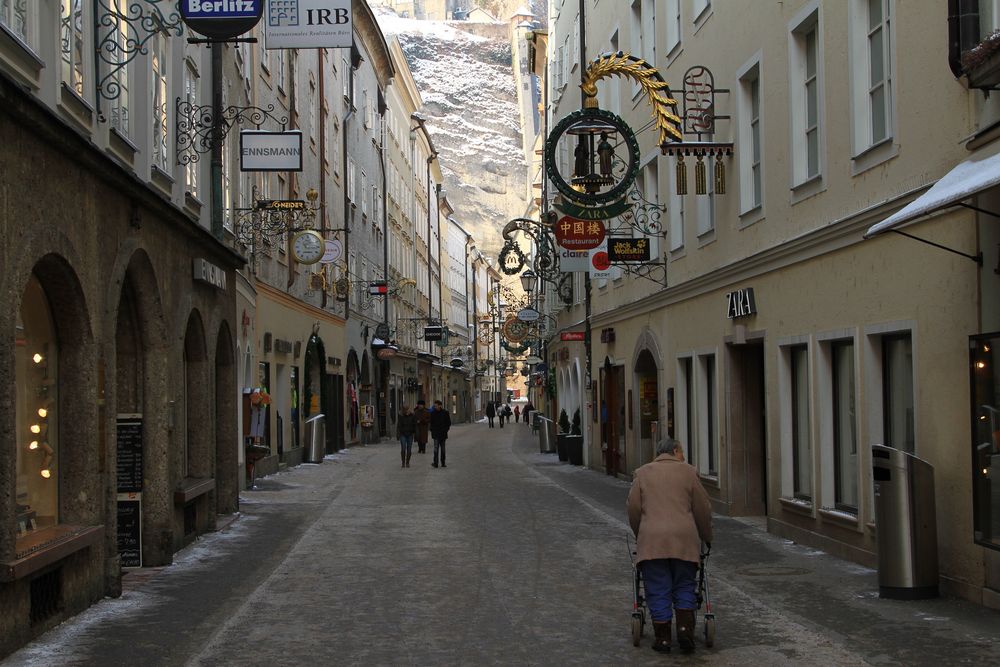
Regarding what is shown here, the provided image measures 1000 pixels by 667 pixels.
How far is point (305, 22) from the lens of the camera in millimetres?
14867

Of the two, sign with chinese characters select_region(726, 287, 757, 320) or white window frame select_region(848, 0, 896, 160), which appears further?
sign with chinese characters select_region(726, 287, 757, 320)

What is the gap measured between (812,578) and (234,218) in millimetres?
13662

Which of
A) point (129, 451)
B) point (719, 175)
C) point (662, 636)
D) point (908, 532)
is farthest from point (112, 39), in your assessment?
point (719, 175)

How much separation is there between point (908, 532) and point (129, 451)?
303 inches

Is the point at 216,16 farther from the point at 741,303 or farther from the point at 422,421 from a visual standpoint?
the point at 422,421

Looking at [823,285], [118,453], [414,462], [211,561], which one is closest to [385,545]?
[211,561]

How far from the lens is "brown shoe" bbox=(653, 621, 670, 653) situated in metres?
8.82

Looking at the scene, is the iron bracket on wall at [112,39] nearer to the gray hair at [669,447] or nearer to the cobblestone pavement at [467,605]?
the cobblestone pavement at [467,605]

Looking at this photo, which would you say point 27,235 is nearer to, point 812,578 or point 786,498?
point 812,578

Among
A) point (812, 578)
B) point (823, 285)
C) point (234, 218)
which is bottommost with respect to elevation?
point (812, 578)

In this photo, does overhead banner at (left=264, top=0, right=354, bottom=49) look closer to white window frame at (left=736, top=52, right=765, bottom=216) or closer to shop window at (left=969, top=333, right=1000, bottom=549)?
white window frame at (left=736, top=52, right=765, bottom=216)

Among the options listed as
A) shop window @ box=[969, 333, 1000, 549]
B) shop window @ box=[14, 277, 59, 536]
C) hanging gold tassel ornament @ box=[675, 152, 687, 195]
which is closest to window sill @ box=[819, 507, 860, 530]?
shop window @ box=[969, 333, 1000, 549]

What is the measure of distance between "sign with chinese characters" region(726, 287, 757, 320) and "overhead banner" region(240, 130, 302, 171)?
6.77m

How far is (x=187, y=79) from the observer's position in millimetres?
17906
